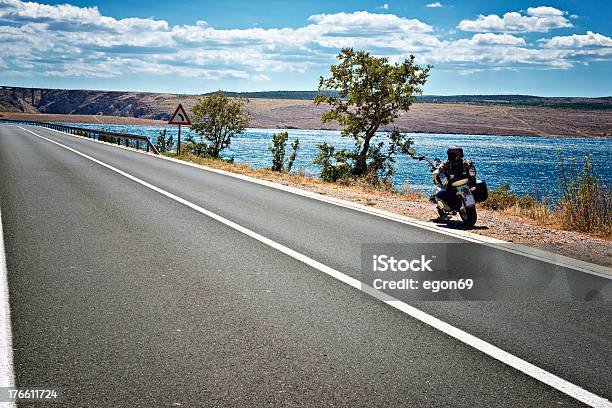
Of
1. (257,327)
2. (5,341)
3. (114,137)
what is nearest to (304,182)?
(257,327)

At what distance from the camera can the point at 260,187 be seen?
1727cm

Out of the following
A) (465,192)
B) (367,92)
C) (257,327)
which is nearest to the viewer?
(257,327)

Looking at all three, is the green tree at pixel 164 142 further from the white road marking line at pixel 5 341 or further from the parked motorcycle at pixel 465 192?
the white road marking line at pixel 5 341

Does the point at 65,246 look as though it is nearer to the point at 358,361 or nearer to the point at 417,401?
the point at 358,361

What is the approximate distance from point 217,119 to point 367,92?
103 feet

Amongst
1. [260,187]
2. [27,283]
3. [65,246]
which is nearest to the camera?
[27,283]

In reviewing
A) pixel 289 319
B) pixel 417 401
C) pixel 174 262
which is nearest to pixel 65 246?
pixel 174 262

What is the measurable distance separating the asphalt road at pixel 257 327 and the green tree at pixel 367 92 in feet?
70.7

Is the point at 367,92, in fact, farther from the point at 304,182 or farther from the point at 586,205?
the point at 586,205

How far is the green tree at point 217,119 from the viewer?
58.4 metres

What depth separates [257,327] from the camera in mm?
4934

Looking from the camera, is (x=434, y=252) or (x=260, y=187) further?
(x=260, y=187)

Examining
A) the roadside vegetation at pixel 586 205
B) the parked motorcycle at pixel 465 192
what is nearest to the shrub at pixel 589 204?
the roadside vegetation at pixel 586 205

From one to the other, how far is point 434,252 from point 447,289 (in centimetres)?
190
